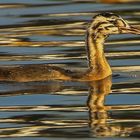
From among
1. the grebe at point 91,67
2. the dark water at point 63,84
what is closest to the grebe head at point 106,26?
the grebe at point 91,67

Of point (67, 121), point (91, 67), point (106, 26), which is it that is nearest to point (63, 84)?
point (91, 67)

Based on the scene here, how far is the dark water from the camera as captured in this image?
17.1 metres

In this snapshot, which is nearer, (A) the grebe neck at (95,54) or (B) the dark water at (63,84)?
(B) the dark water at (63,84)

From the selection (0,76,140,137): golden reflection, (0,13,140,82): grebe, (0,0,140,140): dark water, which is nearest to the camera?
(0,76,140,137): golden reflection

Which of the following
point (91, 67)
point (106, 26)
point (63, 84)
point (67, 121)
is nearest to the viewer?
point (67, 121)

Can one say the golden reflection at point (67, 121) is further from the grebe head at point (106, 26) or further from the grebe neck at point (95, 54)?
the grebe head at point (106, 26)

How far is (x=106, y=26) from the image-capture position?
71.3 ft

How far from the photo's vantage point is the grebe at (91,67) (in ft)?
68.5

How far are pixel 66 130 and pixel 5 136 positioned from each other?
0.91 m

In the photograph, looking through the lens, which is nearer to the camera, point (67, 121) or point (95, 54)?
point (67, 121)

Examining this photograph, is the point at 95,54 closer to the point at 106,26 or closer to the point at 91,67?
the point at 91,67

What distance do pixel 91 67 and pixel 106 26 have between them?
0.80 meters

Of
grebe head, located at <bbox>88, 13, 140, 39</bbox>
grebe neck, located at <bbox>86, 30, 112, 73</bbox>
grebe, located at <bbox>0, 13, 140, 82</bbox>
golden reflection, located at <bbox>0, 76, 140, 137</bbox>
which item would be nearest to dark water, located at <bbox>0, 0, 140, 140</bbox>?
golden reflection, located at <bbox>0, 76, 140, 137</bbox>

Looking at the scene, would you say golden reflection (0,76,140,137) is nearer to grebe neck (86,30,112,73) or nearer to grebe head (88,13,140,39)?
grebe neck (86,30,112,73)
